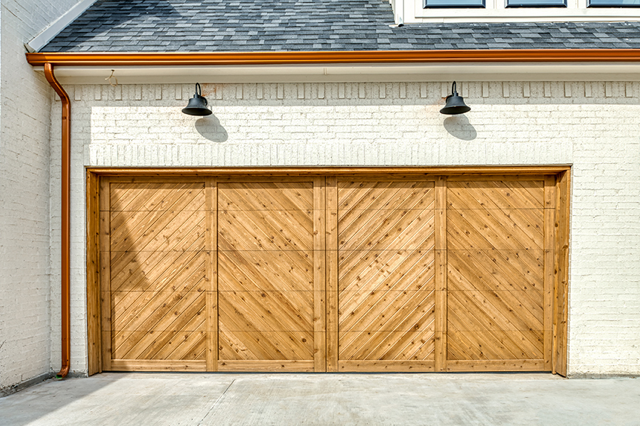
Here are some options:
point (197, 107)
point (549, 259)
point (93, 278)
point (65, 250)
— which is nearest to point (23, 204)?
point (65, 250)

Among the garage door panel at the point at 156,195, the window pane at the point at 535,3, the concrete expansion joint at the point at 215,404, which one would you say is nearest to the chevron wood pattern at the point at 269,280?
the garage door panel at the point at 156,195

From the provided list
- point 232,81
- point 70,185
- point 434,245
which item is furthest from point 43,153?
point 434,245

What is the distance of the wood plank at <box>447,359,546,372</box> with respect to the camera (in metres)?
5.45

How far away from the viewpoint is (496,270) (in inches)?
216

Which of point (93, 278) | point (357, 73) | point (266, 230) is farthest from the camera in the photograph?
point (266, 230)

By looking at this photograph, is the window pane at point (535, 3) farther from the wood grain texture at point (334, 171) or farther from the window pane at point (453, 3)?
the wood grain texture at point (334, 171)

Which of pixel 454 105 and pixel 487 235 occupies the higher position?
pixel 454 105

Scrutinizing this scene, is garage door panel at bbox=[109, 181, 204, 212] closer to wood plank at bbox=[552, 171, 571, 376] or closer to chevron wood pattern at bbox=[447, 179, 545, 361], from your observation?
chevron wood pattern at bbox=[447, 179, 545, 361]

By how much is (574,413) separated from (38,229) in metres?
6.16

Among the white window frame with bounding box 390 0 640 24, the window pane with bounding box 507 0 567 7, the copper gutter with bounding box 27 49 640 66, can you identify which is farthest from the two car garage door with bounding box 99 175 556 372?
the window pane with bounding box 507 0 567 7

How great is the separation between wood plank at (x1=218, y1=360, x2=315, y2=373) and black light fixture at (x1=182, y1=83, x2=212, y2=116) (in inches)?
121

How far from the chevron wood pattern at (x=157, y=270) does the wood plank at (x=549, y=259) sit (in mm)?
4278

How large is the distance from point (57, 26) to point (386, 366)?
602cm

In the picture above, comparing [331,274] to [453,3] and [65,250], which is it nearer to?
[65,250]
